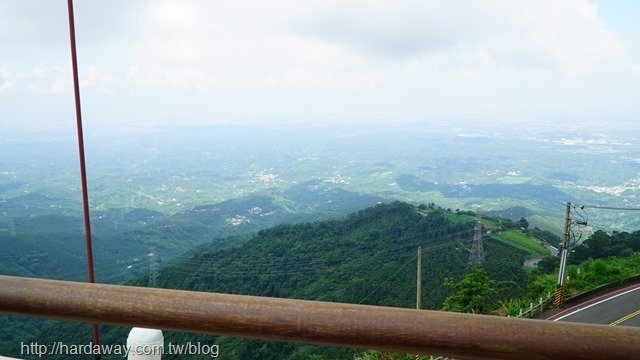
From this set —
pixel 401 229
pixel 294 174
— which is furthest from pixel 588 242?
pixel 294 174

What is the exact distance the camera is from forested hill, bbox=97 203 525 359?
965 inches

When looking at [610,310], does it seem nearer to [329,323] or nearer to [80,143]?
[80,143]

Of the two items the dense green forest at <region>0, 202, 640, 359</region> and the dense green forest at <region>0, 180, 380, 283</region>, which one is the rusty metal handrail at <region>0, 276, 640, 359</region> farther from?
the dense green forest at <region>0, 180, 380, 283</region>

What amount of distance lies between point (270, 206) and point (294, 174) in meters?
34.0

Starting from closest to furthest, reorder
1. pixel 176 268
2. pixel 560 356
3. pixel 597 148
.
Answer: pixel 560 356, pixel 176 268, pixel 597 148

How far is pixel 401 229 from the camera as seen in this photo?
128ft

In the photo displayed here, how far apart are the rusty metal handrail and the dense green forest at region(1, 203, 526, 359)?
15.6 metres

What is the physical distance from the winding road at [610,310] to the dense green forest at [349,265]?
9.06 feet

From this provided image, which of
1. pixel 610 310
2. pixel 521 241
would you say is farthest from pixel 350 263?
pixel 610 310

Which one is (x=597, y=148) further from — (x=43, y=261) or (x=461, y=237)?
(x=43, y=261)

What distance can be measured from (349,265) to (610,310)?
20.4 meters

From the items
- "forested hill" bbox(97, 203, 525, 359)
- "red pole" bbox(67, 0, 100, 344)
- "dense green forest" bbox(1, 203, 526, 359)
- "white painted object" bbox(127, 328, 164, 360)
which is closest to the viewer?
"white painted object" bbox(127, 328, 164, 360)

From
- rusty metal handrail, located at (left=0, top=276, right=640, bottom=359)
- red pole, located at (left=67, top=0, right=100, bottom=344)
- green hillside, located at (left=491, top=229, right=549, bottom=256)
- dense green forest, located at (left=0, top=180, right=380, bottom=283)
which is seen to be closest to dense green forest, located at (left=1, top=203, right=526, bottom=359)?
green hillside, located at (left=491, top=229, right=549, bottom=256)

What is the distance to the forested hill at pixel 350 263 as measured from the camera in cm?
2450
